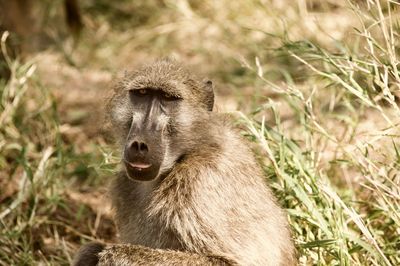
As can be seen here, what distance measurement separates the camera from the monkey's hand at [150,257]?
12.1 ft

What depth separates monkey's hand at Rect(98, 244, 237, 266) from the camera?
369 cm

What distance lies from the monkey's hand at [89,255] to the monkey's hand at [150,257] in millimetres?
218

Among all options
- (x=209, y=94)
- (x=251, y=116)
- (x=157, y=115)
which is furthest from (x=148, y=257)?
(x=251, y=116)

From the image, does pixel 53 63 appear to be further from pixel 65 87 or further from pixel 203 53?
pixel 203 53

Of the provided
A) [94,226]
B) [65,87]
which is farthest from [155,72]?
[65,87]

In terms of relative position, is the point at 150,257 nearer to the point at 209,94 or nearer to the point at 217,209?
the point at 217,209

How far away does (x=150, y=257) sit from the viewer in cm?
371

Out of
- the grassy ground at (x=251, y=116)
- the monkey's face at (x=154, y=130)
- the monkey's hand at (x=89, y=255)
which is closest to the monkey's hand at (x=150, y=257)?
the monkey's hand at (x=89, y=255)

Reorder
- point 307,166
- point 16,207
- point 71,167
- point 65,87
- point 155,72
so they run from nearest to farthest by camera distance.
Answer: point 155,72, point 307,166, point 16,207, point 71,167, point 65,87

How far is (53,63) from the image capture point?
8.17 m

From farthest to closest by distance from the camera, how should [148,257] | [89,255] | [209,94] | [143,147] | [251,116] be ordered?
[251,116]
[209,94]
[89,255]
[143,147]
[148,257]

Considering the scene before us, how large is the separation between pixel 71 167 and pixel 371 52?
2910mm

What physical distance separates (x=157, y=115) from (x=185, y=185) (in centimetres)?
36

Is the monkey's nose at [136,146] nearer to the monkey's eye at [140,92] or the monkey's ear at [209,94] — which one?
the monkey's eye at [140,92]
